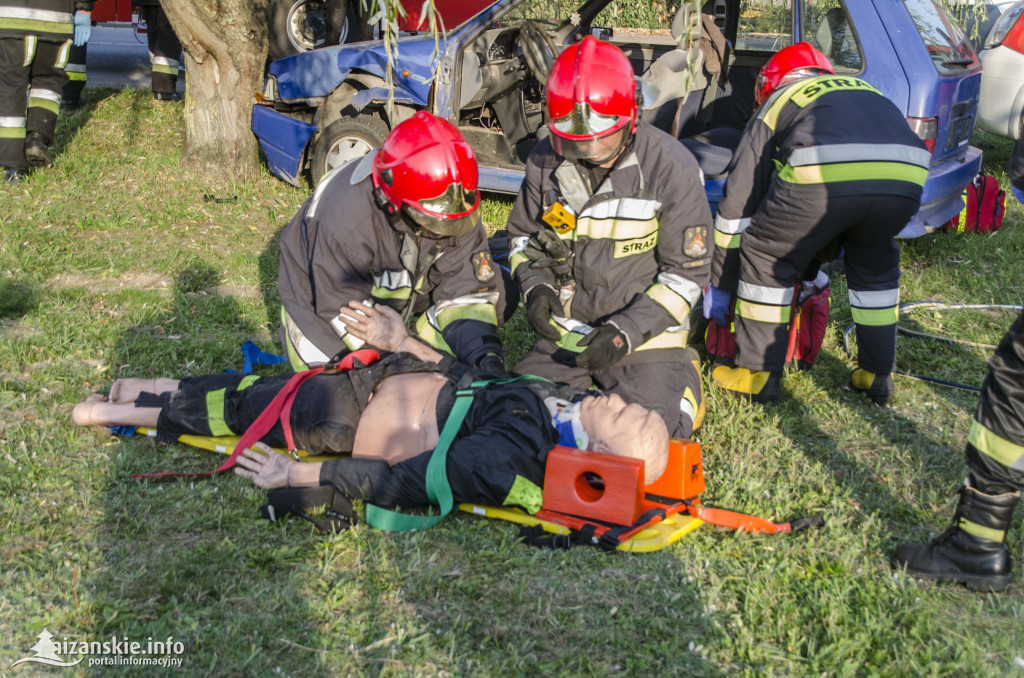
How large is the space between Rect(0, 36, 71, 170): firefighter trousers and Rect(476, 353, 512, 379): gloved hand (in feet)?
16.9

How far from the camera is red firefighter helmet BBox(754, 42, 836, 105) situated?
4762 mm

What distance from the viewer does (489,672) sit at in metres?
2.66

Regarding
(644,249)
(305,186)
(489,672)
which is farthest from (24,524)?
(305,186)

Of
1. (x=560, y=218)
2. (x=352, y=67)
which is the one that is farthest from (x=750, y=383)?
(x=352, y=67)

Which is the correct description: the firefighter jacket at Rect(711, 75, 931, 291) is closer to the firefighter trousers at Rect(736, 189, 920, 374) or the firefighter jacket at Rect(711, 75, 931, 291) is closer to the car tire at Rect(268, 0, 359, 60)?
the firefighter trousers at Rect(736, 189, 920, 374)

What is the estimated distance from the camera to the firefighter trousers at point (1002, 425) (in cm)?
278

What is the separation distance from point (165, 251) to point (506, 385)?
145 inches

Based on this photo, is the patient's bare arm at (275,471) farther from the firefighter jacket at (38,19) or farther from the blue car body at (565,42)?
the firefighter jacket at (38,19)

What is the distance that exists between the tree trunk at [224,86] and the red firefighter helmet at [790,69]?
4463 mm

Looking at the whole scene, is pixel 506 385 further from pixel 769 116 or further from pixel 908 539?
pixel 769 116

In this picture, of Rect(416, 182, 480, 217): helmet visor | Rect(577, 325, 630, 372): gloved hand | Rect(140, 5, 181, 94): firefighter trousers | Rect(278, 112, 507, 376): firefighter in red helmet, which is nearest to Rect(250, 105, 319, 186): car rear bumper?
Rect(140, 5, 181, 94): firefighter trousers

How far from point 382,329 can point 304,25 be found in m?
5.64

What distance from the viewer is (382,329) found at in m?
4.09

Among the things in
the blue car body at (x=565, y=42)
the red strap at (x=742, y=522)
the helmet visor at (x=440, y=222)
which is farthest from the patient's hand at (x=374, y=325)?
the red strap at (x=742, y=522)
